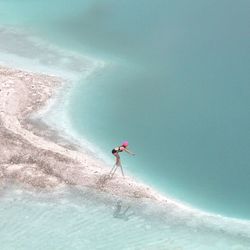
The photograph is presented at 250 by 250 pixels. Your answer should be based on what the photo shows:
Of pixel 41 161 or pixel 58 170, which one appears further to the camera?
pixel 41 161

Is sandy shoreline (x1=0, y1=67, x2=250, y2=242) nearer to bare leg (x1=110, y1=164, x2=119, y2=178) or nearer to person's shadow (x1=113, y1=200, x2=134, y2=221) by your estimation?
bare leg (x1=110, y1=164, x2=119, y2=178)

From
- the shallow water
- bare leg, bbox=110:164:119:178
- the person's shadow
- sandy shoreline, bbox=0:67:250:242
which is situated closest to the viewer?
the shallow water

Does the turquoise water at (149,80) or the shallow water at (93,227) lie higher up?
the turquoise water at (149,80)

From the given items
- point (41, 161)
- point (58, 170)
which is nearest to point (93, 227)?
point (58, 170)

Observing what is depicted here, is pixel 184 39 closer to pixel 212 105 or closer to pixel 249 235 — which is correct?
pixel 212 105

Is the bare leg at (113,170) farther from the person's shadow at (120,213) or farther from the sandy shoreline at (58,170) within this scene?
the person's shadow at (120,213)

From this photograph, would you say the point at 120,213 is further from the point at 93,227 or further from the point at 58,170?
the point at 58,170

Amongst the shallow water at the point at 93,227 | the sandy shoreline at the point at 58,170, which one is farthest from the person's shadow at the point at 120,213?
the sandy shoreline at the point at 58,170

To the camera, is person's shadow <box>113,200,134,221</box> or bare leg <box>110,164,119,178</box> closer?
person's shadow <box>113,200,134,221</box>

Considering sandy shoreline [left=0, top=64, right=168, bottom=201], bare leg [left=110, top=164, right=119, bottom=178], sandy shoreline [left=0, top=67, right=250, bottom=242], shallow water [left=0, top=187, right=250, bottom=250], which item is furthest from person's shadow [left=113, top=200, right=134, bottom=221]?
bare leg [left=110, top=164, right=119, bottom=178]

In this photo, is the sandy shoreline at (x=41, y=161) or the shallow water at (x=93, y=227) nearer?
the shallow water at (x=93, y=227)

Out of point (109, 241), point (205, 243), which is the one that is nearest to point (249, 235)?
point (205, 243)
